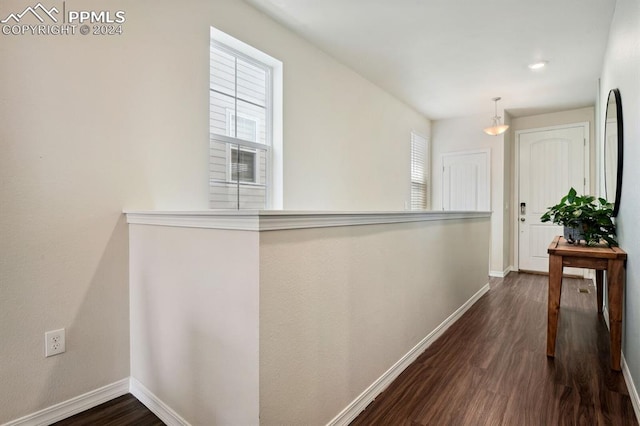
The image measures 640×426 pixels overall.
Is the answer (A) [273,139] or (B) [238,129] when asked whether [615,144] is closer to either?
(A) [273,139]

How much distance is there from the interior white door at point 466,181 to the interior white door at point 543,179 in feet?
2.10

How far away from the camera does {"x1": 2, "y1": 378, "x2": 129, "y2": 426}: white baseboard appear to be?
5.05 ft

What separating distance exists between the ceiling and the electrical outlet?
2.45m

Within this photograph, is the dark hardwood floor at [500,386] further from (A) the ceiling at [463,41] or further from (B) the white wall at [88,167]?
(A) the ceiling at [463,41]

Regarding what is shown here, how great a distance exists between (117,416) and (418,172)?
492cm

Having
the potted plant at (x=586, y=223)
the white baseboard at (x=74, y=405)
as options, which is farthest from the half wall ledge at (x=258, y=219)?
the potted plant at (x=586, y=223)

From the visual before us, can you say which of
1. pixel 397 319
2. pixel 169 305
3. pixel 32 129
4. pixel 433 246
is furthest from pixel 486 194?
pixel 32 129

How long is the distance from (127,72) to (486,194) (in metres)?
5.00

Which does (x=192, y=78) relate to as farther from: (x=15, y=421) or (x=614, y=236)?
(x=614, y=236)

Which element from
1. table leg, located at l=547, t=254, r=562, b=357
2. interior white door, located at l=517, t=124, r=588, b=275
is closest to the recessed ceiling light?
interior white door, located at l=517, t=124, r=588, b=275

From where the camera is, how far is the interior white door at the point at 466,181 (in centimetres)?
524

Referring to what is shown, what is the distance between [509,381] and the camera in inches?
75.9

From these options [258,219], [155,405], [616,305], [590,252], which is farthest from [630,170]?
[155,405]

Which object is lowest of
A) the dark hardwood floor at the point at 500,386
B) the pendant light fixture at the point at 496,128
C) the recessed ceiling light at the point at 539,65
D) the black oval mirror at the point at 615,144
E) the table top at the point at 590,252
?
the dark hardwood floor at the point at 500,386
